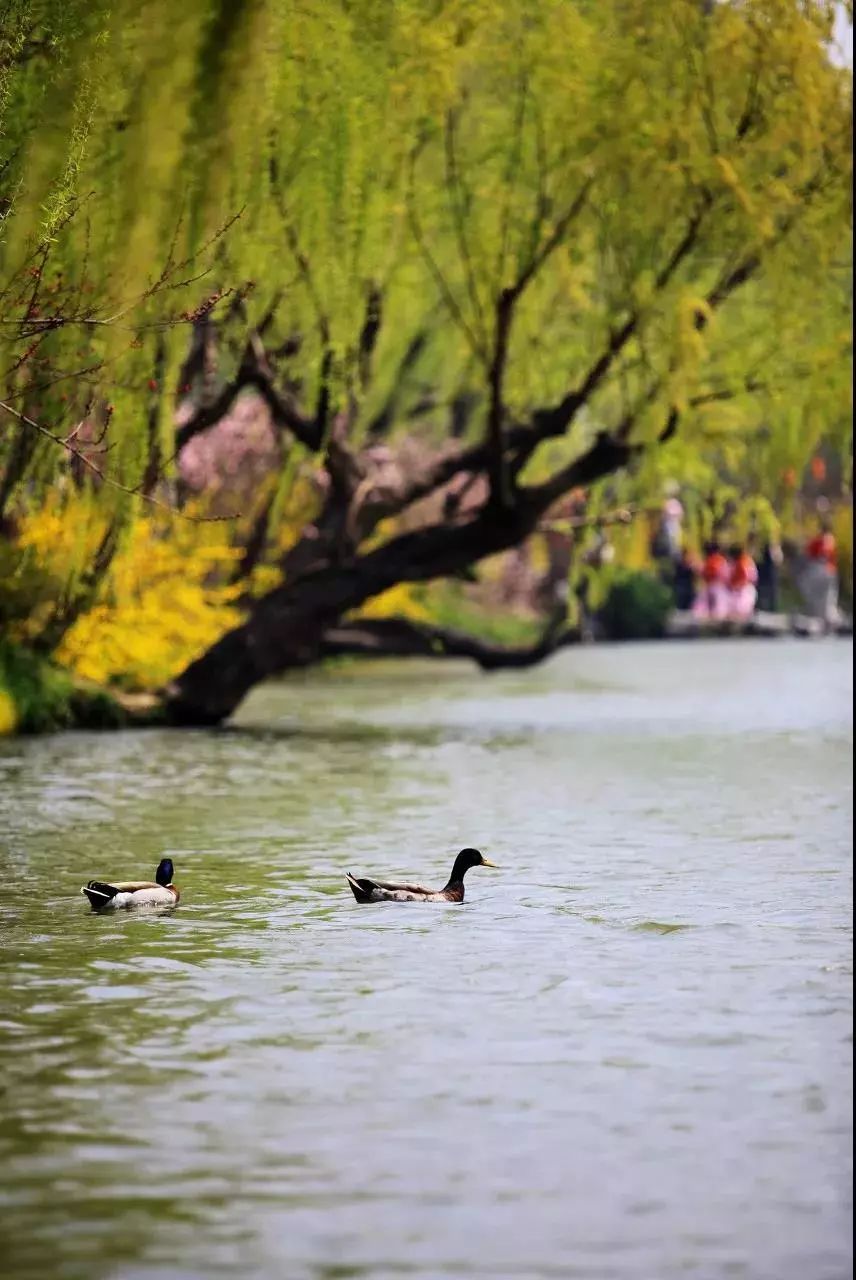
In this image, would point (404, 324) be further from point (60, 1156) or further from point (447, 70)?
point (60, 1156)

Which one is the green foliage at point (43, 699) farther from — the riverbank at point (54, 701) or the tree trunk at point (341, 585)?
the tree trunk at point (341, 585)

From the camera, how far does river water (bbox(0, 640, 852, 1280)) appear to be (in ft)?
23.1

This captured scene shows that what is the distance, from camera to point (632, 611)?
63.6m

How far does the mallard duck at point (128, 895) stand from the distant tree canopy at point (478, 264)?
4768 millimetres

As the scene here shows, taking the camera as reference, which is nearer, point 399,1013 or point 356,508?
point 399,1013

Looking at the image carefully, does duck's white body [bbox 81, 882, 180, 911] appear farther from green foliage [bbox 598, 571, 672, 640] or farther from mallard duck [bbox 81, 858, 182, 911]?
green foliage [bbox 598, 571, 672, 640]

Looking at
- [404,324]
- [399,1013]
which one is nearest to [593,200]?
[404,324]

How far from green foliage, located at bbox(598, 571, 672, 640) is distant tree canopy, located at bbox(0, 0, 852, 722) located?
110 ft

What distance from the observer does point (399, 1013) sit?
10.1 m

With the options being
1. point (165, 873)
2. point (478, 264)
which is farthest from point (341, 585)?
point (165, 873)

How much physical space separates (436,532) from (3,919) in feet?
47.4

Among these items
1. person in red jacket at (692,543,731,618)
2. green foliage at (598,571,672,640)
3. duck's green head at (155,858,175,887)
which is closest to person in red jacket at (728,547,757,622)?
person in red jacket at (692,543,731,618)

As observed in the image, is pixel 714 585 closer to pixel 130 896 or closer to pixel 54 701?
pixel 54 701

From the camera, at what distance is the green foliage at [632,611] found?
63.6m
